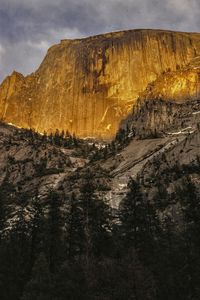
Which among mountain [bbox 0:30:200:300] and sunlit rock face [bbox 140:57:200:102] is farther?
sunlit rock face [bbox 140:57:200:102]

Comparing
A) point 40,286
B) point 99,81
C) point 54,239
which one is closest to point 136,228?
point 54,239

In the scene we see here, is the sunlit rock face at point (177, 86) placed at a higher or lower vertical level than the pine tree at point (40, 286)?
higher

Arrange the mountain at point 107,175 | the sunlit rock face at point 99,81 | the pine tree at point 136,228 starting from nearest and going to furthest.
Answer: the mountain at point 107,175 < the pine tree at point 136,228 < the sunlit rock face at point 99,81

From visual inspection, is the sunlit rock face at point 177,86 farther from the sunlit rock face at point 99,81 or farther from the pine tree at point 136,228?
the pine tree at point 136,228

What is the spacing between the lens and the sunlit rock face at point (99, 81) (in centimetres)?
17688

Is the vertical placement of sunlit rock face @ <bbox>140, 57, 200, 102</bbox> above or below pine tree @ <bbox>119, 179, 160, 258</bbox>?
above

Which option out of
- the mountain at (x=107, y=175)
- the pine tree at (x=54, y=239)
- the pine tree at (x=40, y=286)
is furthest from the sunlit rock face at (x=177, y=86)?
the pine tree at (x=40, y=286)

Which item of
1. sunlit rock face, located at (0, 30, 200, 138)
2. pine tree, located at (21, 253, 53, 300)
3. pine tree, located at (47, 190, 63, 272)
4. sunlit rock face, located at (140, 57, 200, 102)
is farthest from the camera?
sunlit rock face, located at (0, 30, 200, 138)

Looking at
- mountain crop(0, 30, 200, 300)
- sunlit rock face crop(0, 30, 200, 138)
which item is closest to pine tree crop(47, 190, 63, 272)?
mountain crop(0, 30, 200, 300)

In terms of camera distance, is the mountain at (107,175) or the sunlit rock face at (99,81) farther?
the sunlit rock face at (99,81)

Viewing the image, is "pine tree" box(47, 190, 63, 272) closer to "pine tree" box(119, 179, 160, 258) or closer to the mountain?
the mountain

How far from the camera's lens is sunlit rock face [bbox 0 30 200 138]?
580 feet

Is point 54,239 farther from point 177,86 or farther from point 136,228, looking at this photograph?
point 177,86

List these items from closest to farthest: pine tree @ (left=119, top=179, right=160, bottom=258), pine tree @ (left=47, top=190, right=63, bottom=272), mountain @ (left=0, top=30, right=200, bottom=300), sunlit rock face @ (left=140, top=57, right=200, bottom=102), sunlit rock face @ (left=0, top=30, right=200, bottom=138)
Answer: mountain @ (left=0, top=30, right=200, bottom=300), pine tree @ (left=119, top=179, right=160, bottom=258), pine tree @ (left=47, top=190, right=63, bottom=272), sunlit rock face @ (left=140, top=57, right=200, bottom=102), sunlit rock face @ (left=0, top=30, right=200, bottom=138)
